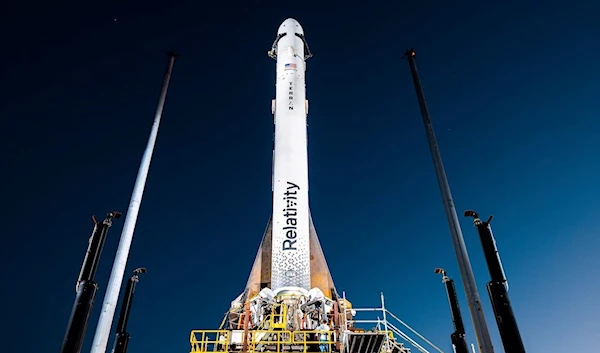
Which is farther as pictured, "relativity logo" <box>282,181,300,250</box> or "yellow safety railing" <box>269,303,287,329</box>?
"relativity logo" <box>282,181,300,250</box>

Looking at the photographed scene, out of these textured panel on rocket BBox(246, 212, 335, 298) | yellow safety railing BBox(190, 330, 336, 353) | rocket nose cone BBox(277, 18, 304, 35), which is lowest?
yellow safety railing BBox(190, 330, 336, 353)

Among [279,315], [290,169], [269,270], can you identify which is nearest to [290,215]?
[290,169]

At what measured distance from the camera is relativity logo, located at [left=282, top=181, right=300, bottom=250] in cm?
2012

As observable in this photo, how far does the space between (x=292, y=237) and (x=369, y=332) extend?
5.77 meters

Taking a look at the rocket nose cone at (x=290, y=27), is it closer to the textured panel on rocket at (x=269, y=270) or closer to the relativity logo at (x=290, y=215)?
the relativity logo at (x=290, y=215)

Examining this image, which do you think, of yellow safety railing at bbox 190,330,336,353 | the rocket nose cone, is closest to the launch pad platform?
yellow safety railing at bbox 190,330,336,353

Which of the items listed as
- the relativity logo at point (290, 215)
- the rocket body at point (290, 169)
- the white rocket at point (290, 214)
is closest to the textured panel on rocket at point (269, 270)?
the white rocket at point (290, 214)

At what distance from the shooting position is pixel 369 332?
51.8 feet

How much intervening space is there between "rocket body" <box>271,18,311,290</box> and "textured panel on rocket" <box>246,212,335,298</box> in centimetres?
170

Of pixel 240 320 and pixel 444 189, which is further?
pixel 240 320

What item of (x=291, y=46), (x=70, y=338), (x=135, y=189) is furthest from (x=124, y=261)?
(x=291, y=46)

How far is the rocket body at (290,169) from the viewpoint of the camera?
19.7 metres

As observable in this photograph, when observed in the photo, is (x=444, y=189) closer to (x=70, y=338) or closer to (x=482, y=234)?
(x=482, y=234)

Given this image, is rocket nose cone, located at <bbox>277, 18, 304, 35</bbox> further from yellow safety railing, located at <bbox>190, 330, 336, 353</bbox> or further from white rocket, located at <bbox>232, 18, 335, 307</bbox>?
yellow safety railing, located at <bbox>190, 330, 336, 353</bbox>
